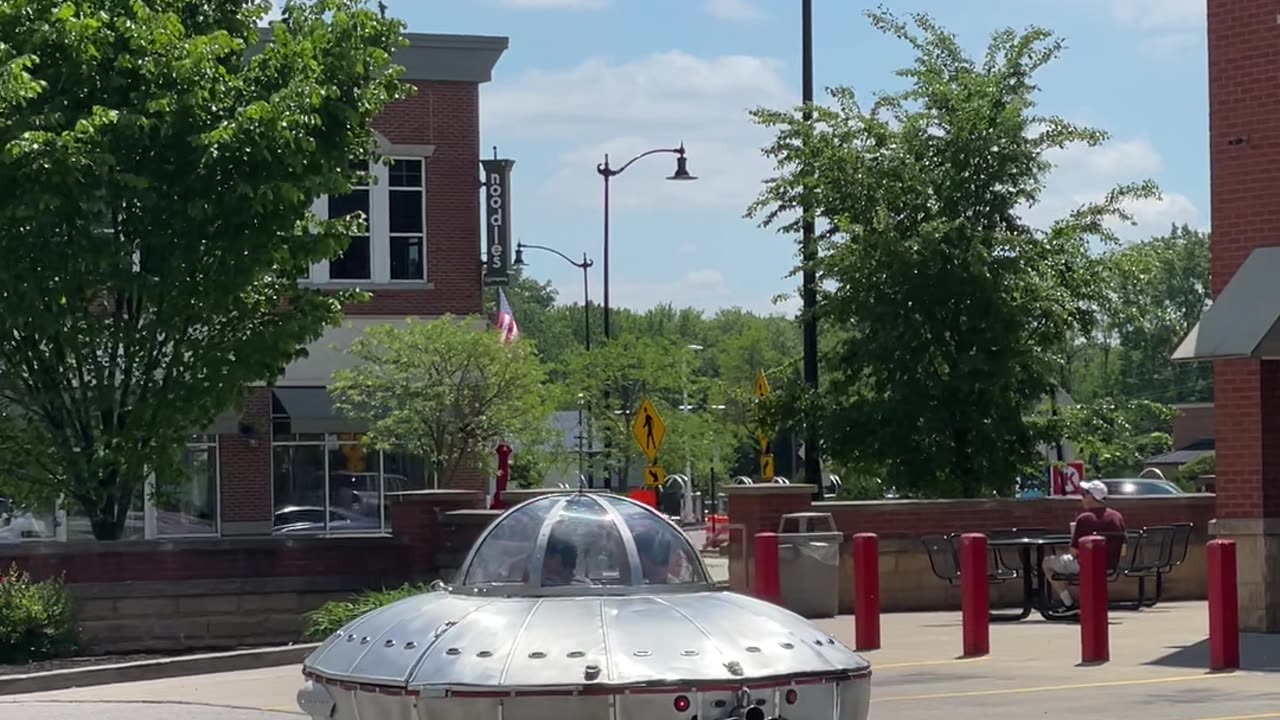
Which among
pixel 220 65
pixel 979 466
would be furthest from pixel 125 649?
pixel 979 466

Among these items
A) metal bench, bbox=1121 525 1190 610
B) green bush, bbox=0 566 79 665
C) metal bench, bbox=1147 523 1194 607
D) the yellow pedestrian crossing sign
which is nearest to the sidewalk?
metal bench, bbox=1121 525 1190 610

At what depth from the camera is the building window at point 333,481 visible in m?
38.6

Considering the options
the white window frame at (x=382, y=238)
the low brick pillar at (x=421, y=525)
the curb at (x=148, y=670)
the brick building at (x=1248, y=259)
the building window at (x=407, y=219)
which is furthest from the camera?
the building window at (x=407, y=219)

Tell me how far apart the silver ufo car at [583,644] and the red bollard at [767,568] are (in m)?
8.63

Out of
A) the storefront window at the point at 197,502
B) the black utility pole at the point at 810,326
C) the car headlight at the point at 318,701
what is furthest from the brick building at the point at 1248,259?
the storefront window at the point at 197,502

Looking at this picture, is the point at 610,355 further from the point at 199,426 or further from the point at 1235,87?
the point at 1235,87

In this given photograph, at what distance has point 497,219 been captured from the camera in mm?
39781

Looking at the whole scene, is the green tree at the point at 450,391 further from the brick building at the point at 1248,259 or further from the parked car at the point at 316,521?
the brick building at the point at 1248,259

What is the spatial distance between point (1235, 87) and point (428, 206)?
23442 millimetres

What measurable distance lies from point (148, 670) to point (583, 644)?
11.0m

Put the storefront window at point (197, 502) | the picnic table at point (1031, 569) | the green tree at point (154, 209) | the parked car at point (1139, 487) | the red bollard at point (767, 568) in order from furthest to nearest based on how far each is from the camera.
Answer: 1. the parked car at point (1139, 487)
2. the storefront window at point (197, 502)
3. the green tree at point (154, 209)
4. the picnic table at point (1031, 569)
5. the red bollard at point (767, 568)

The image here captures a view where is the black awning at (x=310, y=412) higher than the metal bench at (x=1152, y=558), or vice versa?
the black awning at (x=310, y=412)

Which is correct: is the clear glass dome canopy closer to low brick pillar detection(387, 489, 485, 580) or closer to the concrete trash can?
the concrete trash can

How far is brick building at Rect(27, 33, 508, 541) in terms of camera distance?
125 feet
